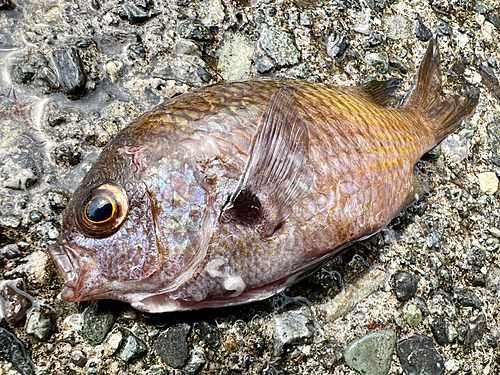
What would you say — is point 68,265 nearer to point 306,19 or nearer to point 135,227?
point 135,227

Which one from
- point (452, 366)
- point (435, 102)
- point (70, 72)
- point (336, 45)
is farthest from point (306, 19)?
point (452, 366)

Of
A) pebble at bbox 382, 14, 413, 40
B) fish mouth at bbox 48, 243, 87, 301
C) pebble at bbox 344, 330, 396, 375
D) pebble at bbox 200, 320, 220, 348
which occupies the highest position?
pebble at bbox 382, 14, 413, 40

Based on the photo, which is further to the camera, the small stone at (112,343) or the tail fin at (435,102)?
the tail fin at (435,102)

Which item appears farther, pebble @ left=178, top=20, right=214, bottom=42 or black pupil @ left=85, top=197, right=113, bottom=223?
pebble @ left=178, top=20, right=214, bottom=42

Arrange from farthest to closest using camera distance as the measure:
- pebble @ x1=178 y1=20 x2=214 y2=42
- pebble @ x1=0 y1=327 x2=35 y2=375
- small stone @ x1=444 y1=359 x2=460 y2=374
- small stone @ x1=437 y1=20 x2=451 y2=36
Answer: small stone @ x1=437 y1=20 x2=451 y2=36, pebble @ x1=178 y1=20 x2=214 y2=42, small stone @ x1=444 y1=359 x2=460 y2=374, pebble @ x1=0 y1=327 x2=35 y2=375

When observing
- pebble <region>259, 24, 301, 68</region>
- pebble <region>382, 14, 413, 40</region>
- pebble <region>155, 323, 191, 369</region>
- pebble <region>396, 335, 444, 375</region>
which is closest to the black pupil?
pebble <region>155, 323, 191, 369</region>

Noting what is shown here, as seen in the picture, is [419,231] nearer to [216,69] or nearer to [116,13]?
[216,69]

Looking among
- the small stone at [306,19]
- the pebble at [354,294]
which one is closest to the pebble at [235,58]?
the small stone at [306,19]

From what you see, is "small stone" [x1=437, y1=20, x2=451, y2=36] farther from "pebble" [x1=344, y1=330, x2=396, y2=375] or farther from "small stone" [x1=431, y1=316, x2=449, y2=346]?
"pebble" [x1=344, y1=330, x2=396, y2=375]

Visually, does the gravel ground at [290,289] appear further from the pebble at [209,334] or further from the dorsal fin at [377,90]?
the dorsal fin at [377,90]
